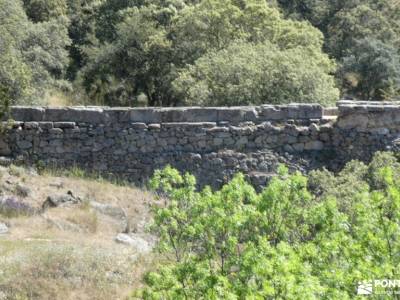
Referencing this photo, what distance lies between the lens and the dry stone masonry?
45.5 feet

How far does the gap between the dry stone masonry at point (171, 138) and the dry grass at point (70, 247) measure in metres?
0.67

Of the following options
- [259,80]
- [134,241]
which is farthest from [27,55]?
[134,241]

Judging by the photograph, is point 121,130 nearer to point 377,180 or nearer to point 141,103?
point 377,180

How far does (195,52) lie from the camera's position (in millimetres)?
20594

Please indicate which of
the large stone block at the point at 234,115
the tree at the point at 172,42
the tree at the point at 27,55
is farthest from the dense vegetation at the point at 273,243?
the tree at the point at 172,42

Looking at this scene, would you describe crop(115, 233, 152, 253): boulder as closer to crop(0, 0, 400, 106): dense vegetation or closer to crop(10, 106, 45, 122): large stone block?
crop(10, 106, 45, 122): large stone block

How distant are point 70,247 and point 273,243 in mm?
3984

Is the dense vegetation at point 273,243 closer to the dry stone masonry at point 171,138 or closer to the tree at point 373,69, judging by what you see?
the dry stone masonry at point 171,138

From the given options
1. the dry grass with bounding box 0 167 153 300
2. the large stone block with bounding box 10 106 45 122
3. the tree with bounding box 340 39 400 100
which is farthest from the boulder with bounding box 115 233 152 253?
the tree with bounding box 340 39 400 100

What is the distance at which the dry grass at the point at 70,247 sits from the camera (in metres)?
9.33

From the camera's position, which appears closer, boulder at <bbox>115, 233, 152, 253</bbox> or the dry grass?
the dry grass

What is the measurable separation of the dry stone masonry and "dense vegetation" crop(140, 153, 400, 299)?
20.2ft

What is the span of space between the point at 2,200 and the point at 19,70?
13.5 feet

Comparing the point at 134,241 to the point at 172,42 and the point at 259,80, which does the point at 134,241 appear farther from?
the point at 172,42
